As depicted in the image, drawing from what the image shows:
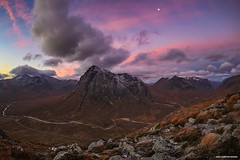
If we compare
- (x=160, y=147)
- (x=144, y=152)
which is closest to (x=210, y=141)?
(x=160, y=147)

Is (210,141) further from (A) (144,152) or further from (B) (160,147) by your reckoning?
(A) (144,152)

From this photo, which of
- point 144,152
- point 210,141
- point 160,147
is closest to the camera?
point 210,141

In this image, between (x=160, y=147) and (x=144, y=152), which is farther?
(x=144, y=152)

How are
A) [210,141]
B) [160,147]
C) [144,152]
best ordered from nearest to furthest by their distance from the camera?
[210,141], [160,147], [144,152]

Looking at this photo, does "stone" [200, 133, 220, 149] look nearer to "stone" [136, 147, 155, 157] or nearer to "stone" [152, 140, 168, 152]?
"stone" [152, 140, 168, 152]

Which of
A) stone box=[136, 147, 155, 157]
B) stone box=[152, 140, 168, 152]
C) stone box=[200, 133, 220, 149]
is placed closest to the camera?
stone box=[200, 133, 220, 149]

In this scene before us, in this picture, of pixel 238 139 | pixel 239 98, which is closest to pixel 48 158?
pixel 238 139

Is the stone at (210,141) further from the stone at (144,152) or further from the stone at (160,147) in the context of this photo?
the stone at (144,152)

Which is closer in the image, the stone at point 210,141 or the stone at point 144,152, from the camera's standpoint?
the stone at point 210,141

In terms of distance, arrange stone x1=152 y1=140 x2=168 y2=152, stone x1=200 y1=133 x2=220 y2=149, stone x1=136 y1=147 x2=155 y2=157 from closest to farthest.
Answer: stone x1=200 y1=133 x2=220 y2=149
stone x1=136 y1=147 x2=155 y2=157
stone x1=152 y1=140 x2=168 y2=152

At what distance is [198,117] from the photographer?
41656 millimetres

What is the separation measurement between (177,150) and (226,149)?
5995 millimetres

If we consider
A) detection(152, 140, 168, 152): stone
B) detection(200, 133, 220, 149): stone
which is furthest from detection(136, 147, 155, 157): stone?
detection(200, 133, 220, 149): stone

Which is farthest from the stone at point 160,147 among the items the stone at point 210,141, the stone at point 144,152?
the stone at point 210,141
